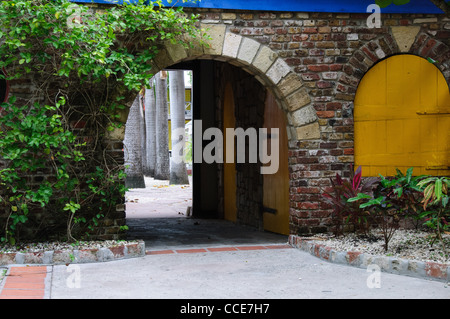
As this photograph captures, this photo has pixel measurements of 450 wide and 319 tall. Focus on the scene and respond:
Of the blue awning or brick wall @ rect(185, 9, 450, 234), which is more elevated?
the blue awning

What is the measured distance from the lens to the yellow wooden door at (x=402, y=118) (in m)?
6.98

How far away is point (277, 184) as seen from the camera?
7.99 meters

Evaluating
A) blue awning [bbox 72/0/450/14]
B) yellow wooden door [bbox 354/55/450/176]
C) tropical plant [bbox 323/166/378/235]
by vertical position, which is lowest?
tropical plant [bbox 323/166/378/235]

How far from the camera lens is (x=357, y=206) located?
6.27 metres

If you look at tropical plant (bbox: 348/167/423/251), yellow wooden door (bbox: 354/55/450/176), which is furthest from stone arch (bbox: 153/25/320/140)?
tropical plant (bbox: 348/167/423/251)

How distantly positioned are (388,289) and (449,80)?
3.46 metres

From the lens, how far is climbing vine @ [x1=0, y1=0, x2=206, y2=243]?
568 cm

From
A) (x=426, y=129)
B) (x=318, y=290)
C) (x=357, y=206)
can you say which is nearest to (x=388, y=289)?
(x=318, y=290)

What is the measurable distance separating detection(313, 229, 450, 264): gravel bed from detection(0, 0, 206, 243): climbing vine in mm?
2422

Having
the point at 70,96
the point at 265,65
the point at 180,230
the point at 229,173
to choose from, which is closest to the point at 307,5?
the point at 265,65

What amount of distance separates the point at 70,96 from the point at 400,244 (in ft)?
12.3

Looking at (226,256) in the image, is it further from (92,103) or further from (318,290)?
(92,103)

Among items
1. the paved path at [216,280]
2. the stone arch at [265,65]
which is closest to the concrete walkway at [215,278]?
the paved path at [216,280]

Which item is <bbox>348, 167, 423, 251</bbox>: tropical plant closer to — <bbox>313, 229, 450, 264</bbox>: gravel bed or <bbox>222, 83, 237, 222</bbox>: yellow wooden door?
<bbox>313, 229, 450, 264</bbox>: gravel bed
